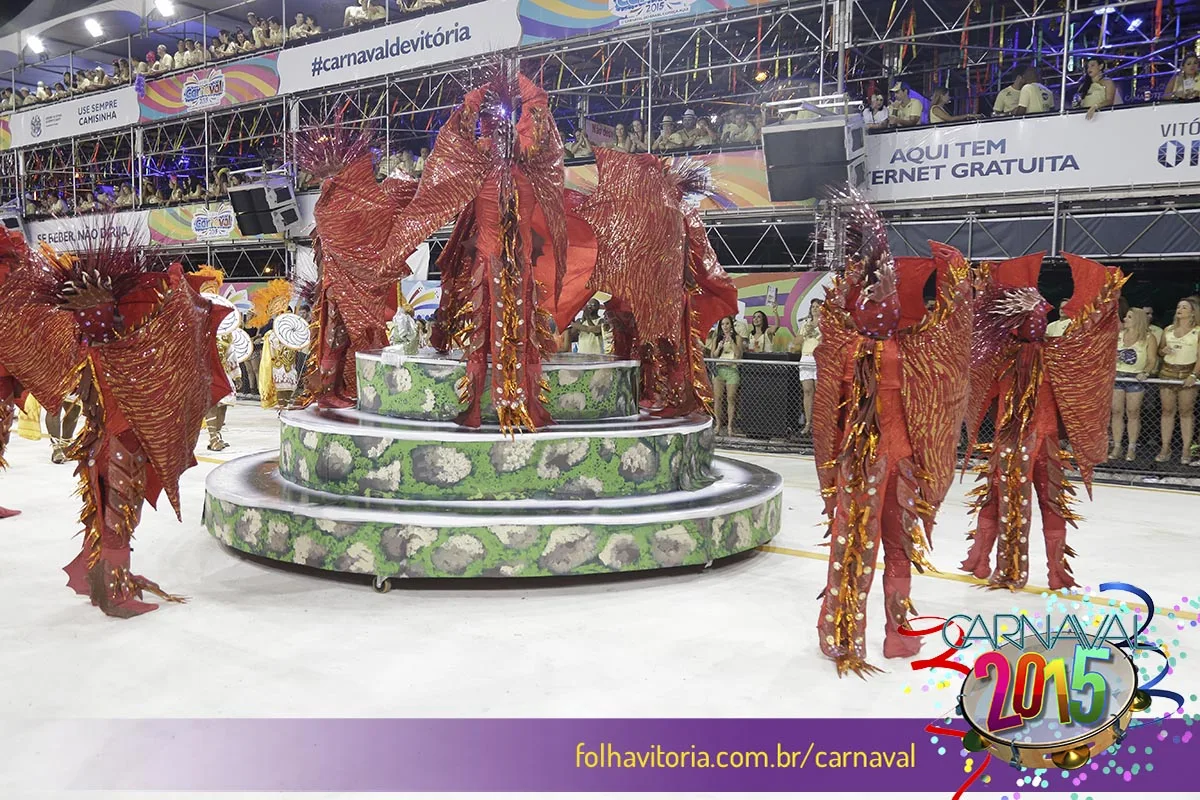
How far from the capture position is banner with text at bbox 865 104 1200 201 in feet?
24.6

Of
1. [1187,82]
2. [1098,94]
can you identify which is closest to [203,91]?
[1098,94]

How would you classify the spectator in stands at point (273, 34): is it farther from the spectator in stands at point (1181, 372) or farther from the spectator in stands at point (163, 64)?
the spectator in stands at point (1181, 372)

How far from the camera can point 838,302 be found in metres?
3.03

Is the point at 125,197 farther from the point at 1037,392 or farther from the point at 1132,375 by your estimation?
the point at 1037,392

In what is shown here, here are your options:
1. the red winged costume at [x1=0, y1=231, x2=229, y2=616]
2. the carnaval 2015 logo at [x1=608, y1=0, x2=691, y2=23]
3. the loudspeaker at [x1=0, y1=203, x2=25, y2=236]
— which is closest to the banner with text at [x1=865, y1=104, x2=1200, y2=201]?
the carnaval 2015 logo at [x1=608, y1=0, x2=691, y2=23]

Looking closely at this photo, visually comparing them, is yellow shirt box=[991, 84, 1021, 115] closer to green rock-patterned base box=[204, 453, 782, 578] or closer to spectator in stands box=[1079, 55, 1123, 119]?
spectator in stands box=[1079, 55, 1123, 119]

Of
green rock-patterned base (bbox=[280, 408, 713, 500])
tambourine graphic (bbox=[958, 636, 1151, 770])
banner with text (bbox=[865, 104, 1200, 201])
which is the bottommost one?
tambourine graphic (bbox=[958, 636, 1151, 770])

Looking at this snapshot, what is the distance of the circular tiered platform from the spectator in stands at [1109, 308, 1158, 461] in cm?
380

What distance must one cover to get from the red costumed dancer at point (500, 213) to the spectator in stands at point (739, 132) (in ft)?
19.3

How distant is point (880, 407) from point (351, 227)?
10.6 feet

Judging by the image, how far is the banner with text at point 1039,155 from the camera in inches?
295

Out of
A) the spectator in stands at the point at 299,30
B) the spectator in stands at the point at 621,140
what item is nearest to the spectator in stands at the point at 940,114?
the spectator in stands at the point at 621,140

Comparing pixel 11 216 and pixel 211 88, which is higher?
pixel 211 88

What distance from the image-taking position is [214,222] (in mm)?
14547
